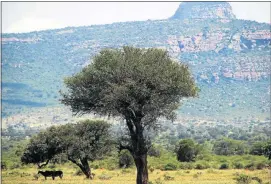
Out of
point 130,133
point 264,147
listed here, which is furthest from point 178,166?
point 130,133

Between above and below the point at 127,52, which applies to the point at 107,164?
below

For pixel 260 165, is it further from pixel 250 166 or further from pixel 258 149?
pixel 258 149

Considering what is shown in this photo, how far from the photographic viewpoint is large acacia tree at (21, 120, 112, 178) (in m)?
46.1

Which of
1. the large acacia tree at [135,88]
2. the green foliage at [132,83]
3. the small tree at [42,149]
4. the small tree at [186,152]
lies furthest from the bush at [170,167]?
the green foliage at [132,83]

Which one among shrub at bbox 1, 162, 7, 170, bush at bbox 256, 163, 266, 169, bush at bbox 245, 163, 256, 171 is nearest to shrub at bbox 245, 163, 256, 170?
bush at bbox 245, 163, 256, 171

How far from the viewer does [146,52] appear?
3341 cm

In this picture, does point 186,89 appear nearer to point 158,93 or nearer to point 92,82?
point 158,93

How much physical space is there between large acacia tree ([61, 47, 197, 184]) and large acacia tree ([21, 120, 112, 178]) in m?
11.6

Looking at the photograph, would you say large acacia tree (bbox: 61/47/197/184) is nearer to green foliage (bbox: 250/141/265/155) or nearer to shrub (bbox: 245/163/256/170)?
shrub (bbox: 245/163/256/170)

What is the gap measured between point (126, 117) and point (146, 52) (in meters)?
4.11

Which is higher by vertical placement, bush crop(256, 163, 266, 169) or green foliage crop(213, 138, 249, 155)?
green foliage crop(213, 138, 249, 155)

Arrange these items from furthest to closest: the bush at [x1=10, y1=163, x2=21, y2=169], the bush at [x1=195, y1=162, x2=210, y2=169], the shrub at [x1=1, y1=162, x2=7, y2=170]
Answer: the bush at [x1=10, y1=163, x2=21, y2=169]
the shrub at [x1=1, y1=162, x2=7, y2=170]
the bush at [x1=195, y1=162, x2=210, y2=169]

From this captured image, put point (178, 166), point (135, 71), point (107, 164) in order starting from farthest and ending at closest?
point (107, 164) < point (178, 166) < point (135, 71)

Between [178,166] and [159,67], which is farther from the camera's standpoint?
[178,166]
